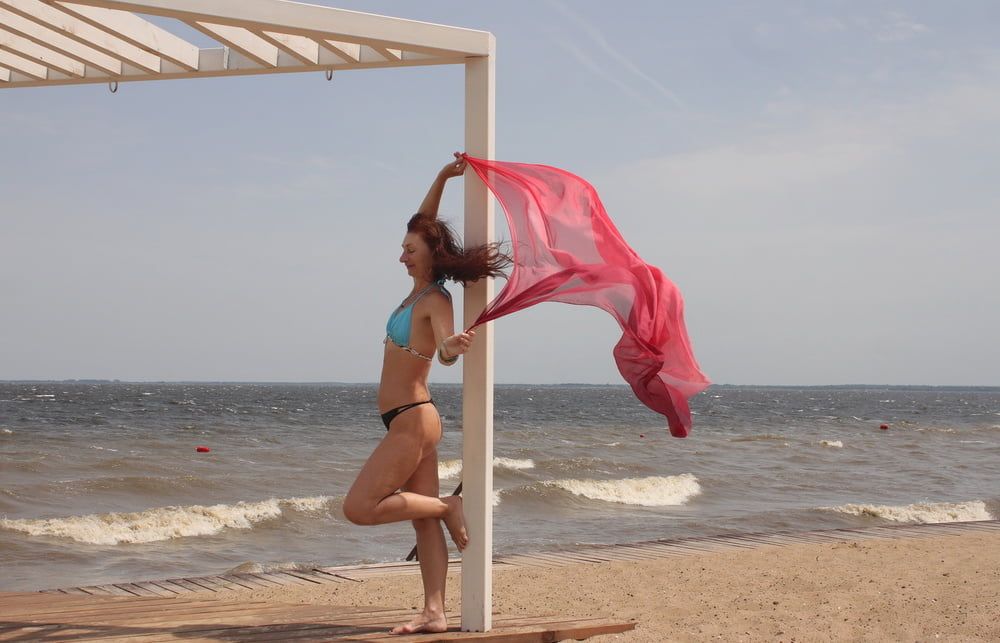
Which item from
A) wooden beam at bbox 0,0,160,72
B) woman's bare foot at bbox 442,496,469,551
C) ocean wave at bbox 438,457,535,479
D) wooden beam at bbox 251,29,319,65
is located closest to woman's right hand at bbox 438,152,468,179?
wooden beam at bbox 251,29,319,65

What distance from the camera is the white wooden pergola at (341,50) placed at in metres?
3.92

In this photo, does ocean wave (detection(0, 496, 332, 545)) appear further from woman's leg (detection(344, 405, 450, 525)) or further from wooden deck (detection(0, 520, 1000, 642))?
woman's leg (detection(344, 405, 450, 525))

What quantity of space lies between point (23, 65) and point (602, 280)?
3.32 meters

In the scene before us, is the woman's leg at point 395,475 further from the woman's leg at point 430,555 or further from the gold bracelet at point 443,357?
the gold bracelet at point 443,357

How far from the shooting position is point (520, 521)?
44.5ft

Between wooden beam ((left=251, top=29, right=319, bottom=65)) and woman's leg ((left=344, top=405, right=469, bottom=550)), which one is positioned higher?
wooden beam ((left=251, top=29, right=319, bottom=65))

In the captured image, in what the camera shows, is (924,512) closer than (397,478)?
No

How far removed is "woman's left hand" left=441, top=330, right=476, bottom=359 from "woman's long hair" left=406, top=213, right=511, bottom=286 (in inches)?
11.6

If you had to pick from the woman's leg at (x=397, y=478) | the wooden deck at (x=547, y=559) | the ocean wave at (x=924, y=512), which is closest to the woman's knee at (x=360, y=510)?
the woman's leg at (x=397, y=478)

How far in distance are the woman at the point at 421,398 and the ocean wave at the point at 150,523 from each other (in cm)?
890

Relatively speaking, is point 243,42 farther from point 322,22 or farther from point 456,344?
point 456,344

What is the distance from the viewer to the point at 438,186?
4.27 metres

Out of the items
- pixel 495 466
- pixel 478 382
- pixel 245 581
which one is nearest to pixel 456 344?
pixel 478 382

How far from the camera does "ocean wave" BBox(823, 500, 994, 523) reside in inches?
509
